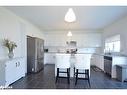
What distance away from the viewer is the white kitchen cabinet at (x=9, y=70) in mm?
4133

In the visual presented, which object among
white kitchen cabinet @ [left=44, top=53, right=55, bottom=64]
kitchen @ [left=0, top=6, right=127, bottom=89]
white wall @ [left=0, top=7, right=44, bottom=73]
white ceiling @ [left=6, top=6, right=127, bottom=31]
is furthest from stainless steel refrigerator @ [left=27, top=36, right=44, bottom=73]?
white kitchen cabinet @ [left=44, top=53, right=55, bottom=64]

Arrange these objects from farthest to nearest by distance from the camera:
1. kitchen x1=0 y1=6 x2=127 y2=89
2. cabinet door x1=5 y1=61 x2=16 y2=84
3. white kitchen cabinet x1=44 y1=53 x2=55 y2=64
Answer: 1. white kitchen cabinet x1=44 y1=53 x2=55 y2=64
2. kitchen x1=0 y1=6 x2=127 y2=89
3. cabinet door x1=5 y1=61 x2=16 y2=84

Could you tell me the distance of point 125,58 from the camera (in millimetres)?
5973

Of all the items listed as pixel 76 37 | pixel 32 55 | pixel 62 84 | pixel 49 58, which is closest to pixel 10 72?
pixel 62 84

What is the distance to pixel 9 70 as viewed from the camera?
4.43 m

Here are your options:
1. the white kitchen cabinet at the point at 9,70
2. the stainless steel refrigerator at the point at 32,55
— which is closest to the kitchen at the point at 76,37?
the stainless steel refrigerator at the point at 32,55

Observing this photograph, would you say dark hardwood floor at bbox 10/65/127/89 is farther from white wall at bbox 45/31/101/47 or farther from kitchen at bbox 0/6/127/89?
white wall at bbox 45/31/101/47

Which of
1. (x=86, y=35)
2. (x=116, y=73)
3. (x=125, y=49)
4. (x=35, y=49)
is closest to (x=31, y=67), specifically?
(x=35, y=49)

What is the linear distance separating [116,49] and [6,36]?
510cm

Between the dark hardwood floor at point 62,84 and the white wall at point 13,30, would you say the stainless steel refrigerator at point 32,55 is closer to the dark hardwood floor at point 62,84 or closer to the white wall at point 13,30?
the white wall at point 13,30

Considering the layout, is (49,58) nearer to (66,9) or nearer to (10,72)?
(10,72)

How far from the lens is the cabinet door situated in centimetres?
427

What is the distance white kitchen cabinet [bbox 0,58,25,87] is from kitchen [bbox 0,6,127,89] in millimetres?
263
